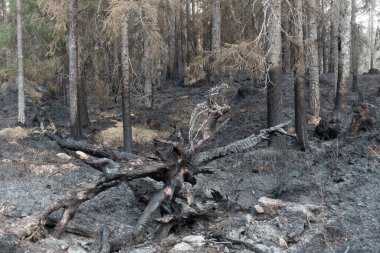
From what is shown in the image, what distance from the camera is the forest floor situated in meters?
6.67

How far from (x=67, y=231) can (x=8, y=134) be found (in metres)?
11.8

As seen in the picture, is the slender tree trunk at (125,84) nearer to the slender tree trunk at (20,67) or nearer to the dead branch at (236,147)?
the dead branch at (236,147)

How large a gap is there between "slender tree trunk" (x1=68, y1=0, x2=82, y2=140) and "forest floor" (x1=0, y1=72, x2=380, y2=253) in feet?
3.29

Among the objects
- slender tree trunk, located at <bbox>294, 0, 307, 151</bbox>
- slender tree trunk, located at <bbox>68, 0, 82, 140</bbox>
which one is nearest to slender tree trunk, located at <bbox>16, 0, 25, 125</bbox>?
slender tree trunk, located at <bbox>68, 0, 82, 140</bbox>

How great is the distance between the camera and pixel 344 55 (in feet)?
51.8

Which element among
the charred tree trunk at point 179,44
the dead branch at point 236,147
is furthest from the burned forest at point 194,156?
the charred tree trunk at point 179,44

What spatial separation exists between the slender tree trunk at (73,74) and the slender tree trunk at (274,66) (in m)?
7.46

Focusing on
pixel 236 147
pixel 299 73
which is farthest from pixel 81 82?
pixel 236 147

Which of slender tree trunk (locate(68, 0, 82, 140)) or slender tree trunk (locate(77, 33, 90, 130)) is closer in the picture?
slender tree trunk (locate(68, 0, 82, 140))

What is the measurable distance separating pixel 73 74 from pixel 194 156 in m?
9.24

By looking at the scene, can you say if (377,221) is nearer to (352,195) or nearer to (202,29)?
(352,195)

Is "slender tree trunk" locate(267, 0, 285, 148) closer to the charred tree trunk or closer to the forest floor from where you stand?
the forest floor

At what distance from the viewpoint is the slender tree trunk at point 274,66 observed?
1220cm

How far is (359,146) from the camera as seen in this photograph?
11.6 m
